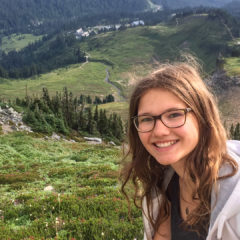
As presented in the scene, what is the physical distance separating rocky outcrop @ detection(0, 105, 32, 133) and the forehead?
38881mm

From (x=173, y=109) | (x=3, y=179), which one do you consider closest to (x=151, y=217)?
(x=173, y=109)

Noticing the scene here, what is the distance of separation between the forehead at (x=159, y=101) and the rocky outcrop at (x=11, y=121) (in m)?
38.9

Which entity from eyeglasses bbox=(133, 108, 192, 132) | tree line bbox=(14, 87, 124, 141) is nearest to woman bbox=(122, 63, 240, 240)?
eyeglasses bbox=(133, 108, 192, 132)

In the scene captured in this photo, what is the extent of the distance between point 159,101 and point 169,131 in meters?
0.42

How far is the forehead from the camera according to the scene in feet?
11.1

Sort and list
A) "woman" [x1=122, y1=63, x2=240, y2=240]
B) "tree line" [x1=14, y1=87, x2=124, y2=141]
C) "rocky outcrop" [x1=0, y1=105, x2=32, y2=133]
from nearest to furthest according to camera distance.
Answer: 1. "woman" [x1=122, y1=63, x2=240, y2=240]
2. "rocky outcrop" [x1=0, y1=105, x2=32, y2=133]
3. "tree line" [x1=14, y1=87, x2=124, y2=141]

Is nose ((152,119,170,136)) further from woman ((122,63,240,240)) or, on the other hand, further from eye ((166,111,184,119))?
eye ((166,111,184,119))

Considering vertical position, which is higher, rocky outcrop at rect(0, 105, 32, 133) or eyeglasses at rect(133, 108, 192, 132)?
eyeglasses at rect(133, 108, 192, 132)

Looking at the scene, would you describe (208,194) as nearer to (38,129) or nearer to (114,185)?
(114,185)

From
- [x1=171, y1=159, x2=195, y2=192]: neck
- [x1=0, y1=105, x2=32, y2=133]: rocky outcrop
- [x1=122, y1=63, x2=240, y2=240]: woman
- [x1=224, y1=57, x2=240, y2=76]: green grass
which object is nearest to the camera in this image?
[x1=122, y1=63, x2=240, y2=240]: woman

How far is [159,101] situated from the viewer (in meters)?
3.44

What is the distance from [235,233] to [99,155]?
2388 centimetres

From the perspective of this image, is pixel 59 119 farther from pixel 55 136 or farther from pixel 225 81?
pixel 225 81

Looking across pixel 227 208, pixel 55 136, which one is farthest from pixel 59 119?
pixel 227 208
